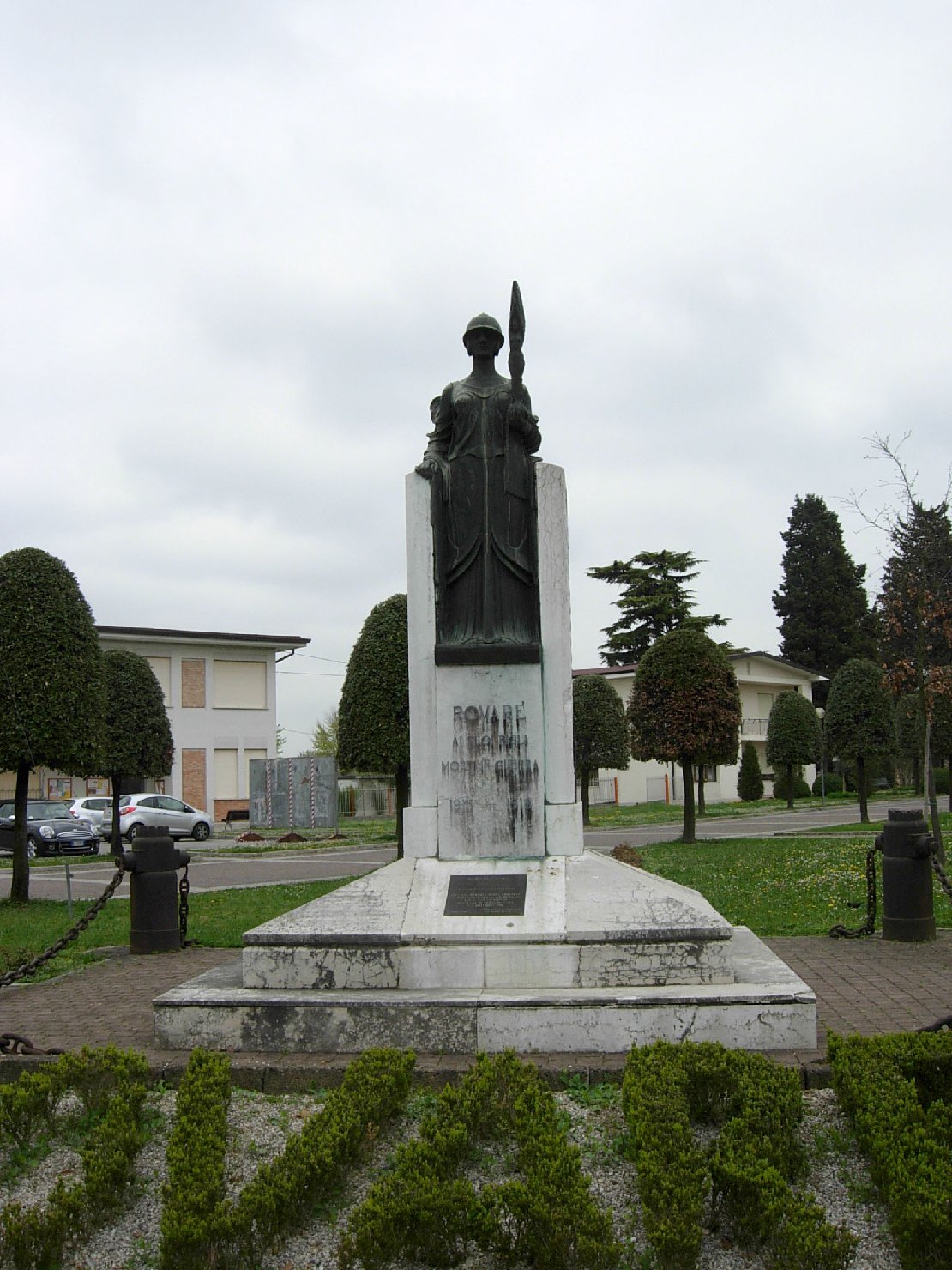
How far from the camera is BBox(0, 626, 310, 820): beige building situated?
39.6 m

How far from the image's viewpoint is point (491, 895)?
6.21 meters

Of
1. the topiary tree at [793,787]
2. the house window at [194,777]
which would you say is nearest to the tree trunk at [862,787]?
the topiary tree at [793,787]

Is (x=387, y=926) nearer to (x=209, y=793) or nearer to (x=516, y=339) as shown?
(x=516, y=339)

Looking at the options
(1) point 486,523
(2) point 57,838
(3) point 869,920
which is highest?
(1) point 486,523

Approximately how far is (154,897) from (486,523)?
16.1ft

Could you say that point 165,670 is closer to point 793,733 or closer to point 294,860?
point 294,860

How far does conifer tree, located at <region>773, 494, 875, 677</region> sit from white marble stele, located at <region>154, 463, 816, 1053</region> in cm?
5181

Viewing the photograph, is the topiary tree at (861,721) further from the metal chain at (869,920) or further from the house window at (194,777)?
→ the house window at (194,777)

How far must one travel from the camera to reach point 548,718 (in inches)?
267

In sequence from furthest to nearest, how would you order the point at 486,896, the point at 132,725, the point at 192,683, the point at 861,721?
1. the point at 192,683
2. the point at 861,721
3. the point at 132,725
4. the point at 486,896

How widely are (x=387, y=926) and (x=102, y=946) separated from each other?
5.35m


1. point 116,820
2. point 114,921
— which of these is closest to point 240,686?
point 116,820

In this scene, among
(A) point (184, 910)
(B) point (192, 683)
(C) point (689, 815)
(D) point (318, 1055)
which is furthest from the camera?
(B) point (192, 683)

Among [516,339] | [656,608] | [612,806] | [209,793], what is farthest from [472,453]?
[656,608]
